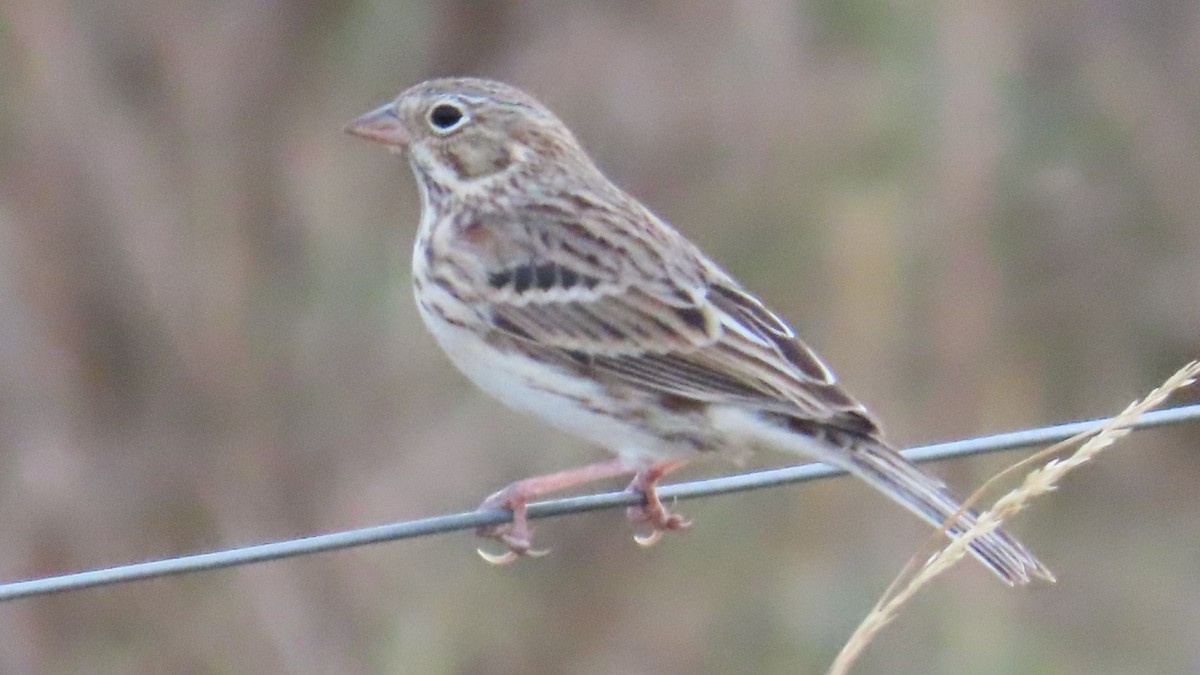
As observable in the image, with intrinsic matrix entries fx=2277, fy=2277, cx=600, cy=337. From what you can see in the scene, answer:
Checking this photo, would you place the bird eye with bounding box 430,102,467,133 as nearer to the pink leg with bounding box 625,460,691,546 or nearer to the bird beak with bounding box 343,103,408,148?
the bird beak with bounding box 343,103,408,148

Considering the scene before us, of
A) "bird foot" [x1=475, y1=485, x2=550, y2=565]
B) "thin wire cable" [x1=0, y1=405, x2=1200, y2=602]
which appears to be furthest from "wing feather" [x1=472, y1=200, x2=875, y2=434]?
"thin wire cable" [x1=0, y1=405, x2=1200, y2=602]

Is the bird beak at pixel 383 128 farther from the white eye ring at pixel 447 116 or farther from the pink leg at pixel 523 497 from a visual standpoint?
the pink leg at pixel 523 497

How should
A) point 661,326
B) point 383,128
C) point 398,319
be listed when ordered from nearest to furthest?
point 661,326
point 383,128
point 398,319

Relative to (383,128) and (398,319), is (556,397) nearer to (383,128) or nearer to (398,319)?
(383,128)

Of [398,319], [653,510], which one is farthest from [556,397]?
[398,319]

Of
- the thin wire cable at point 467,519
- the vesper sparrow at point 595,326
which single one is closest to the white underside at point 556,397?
the vesper sparrow at point 595,326

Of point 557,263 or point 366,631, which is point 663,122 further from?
point 557,263

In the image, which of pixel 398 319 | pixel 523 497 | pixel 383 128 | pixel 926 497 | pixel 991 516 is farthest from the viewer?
pixel 398 319
